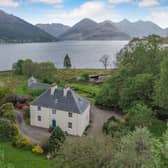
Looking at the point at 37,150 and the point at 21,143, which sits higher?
the point at 21,143

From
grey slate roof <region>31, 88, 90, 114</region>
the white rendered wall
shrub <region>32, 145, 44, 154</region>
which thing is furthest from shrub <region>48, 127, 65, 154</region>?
grey slate roof <region>31, 88, 90, 114</region>

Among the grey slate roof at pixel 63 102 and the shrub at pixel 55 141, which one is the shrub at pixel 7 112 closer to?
the grey slate roof at pixel 63 102

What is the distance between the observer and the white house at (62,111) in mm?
33219

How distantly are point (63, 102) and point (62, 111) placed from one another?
1304 mm

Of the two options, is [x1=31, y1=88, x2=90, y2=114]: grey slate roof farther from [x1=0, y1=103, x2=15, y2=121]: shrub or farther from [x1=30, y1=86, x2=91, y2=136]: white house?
[x1=0, y1=103, x2=15, y2=121]: shrub

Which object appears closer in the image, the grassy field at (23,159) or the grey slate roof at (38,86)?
the grassy field at (23,159)

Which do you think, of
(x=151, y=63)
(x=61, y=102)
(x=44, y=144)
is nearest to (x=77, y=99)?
(x=61, y=102)

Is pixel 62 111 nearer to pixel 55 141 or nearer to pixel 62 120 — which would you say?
pixel 62 120

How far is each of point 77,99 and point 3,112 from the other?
12.2m

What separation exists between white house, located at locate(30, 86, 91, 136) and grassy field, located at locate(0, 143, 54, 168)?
8.04m

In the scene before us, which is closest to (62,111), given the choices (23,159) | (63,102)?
(63,102)

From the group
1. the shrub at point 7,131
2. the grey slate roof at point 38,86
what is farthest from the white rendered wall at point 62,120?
the grey slate roof at point 38,86

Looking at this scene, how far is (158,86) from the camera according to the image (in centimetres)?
3338

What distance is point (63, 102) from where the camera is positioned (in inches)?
1347
